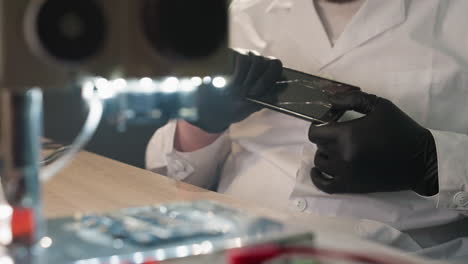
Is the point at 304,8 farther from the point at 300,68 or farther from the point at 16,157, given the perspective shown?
the point at 16,157

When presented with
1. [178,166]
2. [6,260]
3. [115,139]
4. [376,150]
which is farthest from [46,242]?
[115,139]

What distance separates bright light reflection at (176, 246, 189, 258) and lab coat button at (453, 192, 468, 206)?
0.64m

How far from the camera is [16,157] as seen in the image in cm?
38

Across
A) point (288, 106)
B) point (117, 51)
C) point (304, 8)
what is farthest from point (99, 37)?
point (304, 8)

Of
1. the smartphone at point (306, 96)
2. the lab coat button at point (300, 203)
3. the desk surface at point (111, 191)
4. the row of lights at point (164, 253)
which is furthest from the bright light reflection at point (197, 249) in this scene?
the lab coat button at point (300, 203)

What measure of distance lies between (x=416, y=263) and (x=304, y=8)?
2.59 ft

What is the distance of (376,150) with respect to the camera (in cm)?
96

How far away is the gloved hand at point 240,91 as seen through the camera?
0.96 metres

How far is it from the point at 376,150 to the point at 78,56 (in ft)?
2.26

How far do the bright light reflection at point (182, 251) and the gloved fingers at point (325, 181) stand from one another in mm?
573

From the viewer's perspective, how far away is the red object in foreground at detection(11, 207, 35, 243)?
1.27 feet

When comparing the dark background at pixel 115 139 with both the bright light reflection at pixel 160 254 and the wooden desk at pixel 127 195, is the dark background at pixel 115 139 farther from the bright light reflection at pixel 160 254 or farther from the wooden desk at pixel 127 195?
the bright light reflection at pixel 160 254

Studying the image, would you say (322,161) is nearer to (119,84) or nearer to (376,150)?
(376,150)

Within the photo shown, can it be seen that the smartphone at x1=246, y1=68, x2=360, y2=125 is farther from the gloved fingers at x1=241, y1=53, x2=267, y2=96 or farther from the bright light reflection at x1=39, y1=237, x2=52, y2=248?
the bright light reflection at x1=39, y1=237, x2=52, y2=248
